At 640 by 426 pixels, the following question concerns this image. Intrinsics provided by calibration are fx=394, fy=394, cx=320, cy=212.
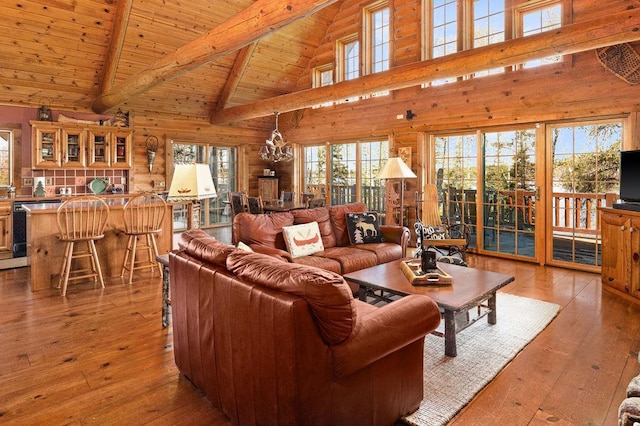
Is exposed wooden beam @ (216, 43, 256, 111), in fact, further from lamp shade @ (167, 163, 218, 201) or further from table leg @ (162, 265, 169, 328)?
table leg @ (162, 265, 169, 328)

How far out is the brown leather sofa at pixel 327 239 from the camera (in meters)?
3.91

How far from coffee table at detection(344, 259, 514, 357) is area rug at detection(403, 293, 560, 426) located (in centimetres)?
11

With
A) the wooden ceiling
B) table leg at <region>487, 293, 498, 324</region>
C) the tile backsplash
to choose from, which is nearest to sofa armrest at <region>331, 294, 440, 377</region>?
table leg at <region>487, 293, 498, 324</region>

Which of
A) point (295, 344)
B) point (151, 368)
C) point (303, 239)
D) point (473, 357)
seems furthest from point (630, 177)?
point (151, 368)

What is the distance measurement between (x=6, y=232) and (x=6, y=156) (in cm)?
186

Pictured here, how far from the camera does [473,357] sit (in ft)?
8.93

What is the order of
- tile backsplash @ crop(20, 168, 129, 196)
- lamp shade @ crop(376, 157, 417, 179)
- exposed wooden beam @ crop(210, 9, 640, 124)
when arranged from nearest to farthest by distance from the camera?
exposed wooden beam @ crop(210, 9, 640, 124), lamp shade @ crop(376, 157, 417, 179), tile backsplash @ crop(20, 168, 129, 196)

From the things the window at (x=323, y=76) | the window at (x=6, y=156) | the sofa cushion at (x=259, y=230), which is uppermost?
the window at (x=323, y=76)

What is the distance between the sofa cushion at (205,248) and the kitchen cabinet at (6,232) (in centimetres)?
444

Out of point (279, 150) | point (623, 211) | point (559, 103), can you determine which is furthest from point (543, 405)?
point (279, 150)

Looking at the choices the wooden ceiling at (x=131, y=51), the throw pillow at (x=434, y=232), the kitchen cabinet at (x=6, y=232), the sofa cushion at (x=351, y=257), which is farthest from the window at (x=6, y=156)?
the throw pillow at (x=434, y=232)

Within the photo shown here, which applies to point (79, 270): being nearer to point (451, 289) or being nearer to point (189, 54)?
point (189, 54)

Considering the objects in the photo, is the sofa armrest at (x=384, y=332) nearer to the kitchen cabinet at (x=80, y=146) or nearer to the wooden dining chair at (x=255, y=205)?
the wooden dining chair at (x=255, y=205)

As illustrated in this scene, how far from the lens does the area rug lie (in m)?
2.16
